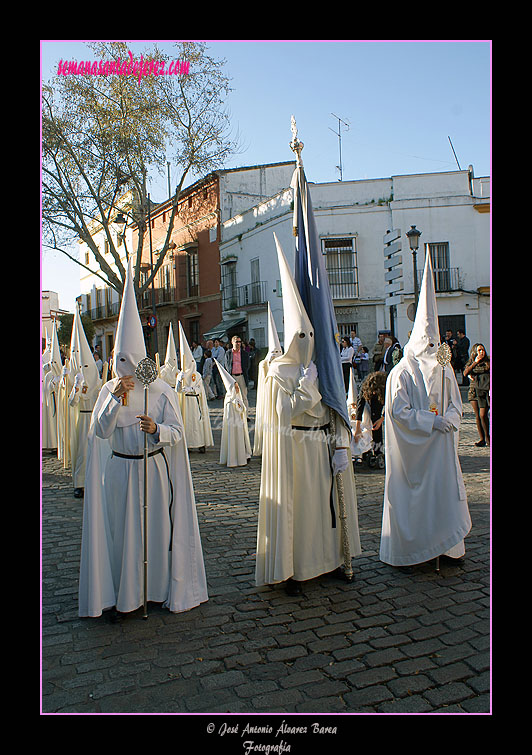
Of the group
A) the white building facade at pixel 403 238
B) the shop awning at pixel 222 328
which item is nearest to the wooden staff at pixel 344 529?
the white building facade at pixel 403 238

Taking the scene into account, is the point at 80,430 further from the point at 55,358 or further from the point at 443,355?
the point at 443,355

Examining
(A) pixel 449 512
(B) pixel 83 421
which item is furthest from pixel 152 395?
(B) pixel 83 421

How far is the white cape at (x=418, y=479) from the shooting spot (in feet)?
16.5

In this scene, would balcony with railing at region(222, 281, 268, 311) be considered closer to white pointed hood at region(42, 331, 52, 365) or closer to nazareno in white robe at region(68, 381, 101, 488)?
white pointed hood at region(42, 331, 52, 365)

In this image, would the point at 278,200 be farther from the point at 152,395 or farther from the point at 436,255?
the point at 152,395

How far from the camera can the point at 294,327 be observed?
4.83 meters

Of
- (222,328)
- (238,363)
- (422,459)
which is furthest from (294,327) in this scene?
(222,328)

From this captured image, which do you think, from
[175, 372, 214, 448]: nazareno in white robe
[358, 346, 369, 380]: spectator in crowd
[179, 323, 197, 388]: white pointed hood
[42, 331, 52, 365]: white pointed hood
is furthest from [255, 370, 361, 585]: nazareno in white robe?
[358, 346, 369, 380]: spectator in crowd

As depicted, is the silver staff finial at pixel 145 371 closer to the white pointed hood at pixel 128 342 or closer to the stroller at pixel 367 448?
the white pointed hood at pixel 128 342

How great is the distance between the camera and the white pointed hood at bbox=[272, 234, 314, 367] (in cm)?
480

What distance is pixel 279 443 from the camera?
485 centimetres

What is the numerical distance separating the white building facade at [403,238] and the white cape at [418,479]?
70.7ft

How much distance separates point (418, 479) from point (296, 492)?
1.14 m
